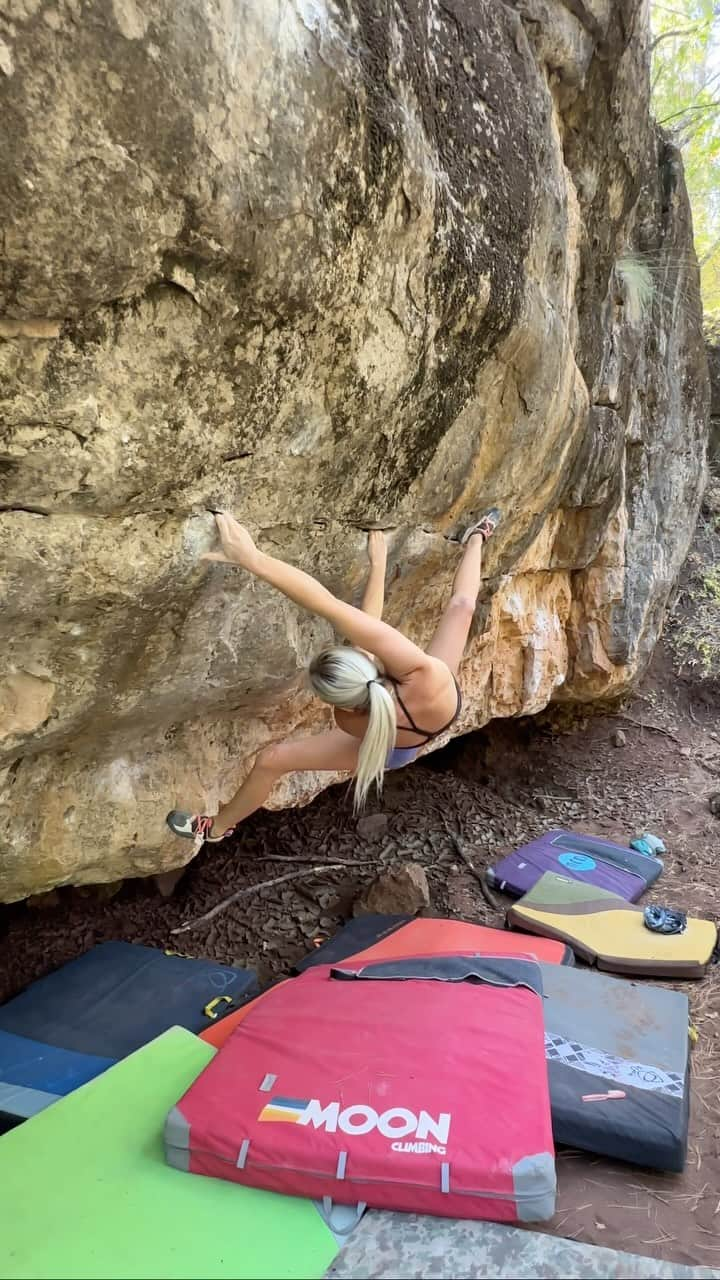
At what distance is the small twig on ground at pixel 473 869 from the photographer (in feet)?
15.6

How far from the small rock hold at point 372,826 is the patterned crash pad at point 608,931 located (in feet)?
4.53

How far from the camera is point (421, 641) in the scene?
14.4 ft

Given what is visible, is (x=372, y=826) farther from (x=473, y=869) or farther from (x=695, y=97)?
(x=695, y=97)

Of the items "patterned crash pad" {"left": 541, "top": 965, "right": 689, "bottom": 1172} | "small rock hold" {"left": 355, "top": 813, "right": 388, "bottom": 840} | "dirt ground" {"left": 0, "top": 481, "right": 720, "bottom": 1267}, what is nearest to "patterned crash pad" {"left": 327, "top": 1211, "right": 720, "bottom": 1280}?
"dirt ground" {"left": 0, "top": 481, "right": 720, "bottom": 1267}

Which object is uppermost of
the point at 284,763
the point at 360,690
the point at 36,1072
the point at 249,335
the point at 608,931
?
the point at 249,335

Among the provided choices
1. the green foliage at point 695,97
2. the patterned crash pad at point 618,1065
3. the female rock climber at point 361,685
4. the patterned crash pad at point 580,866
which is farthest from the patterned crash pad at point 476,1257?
the green foliage at point 695,97

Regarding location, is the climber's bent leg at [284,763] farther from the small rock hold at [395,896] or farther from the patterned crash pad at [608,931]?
the patterned crash pad at [608,931]

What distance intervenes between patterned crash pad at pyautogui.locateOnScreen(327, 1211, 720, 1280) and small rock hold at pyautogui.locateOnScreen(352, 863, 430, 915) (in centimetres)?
245

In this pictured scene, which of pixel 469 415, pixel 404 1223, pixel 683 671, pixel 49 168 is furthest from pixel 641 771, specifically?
pixel 49 168

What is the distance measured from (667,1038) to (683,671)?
5317 mm

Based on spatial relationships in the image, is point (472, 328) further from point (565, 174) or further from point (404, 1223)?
point (404, 1223)

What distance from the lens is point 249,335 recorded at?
6.98ft

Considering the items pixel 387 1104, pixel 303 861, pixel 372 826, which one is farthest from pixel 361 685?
pixel 372 826

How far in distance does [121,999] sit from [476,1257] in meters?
2.16
